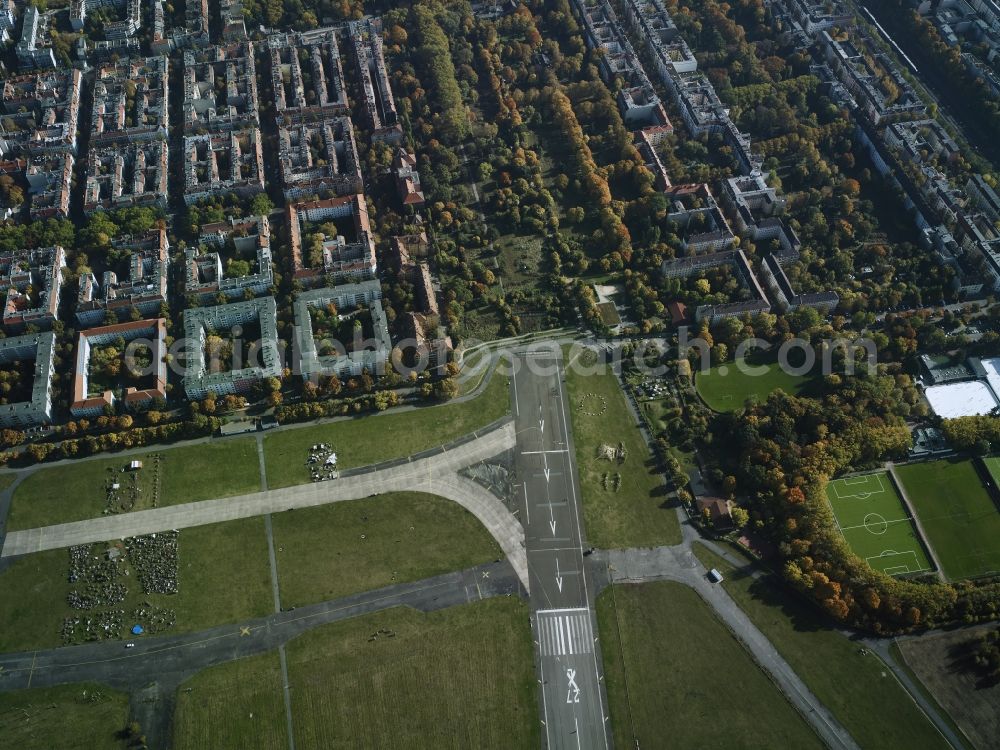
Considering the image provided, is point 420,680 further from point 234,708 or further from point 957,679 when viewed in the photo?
point 957,679

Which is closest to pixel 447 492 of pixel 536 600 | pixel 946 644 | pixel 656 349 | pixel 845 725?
pixel 536 600

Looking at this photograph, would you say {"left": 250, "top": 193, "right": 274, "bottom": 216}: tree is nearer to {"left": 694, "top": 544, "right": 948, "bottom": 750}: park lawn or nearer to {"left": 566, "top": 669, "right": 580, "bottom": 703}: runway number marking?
{"left": 566, "top": 669, "right": 580, "bottom": 703}: runway number marking

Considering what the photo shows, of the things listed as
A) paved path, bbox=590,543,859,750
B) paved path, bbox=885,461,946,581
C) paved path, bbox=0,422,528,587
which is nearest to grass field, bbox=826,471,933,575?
paved path, bbox=885,461,946,581

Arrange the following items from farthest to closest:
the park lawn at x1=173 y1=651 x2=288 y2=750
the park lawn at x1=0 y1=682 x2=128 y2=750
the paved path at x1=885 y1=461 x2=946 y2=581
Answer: the paved path at x1=885 y1=461 x2=946 y2=581, the park lawn at x1=173 y1=651 x2=288 y2=750, the park lawn at x1=0 y1=682 x2=128 y2=750

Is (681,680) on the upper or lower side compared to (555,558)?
lower

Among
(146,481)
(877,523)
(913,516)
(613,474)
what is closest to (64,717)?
(146,481)

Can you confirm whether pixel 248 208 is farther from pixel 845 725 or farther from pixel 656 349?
pixel 845 725

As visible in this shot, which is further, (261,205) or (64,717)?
(261,205)
